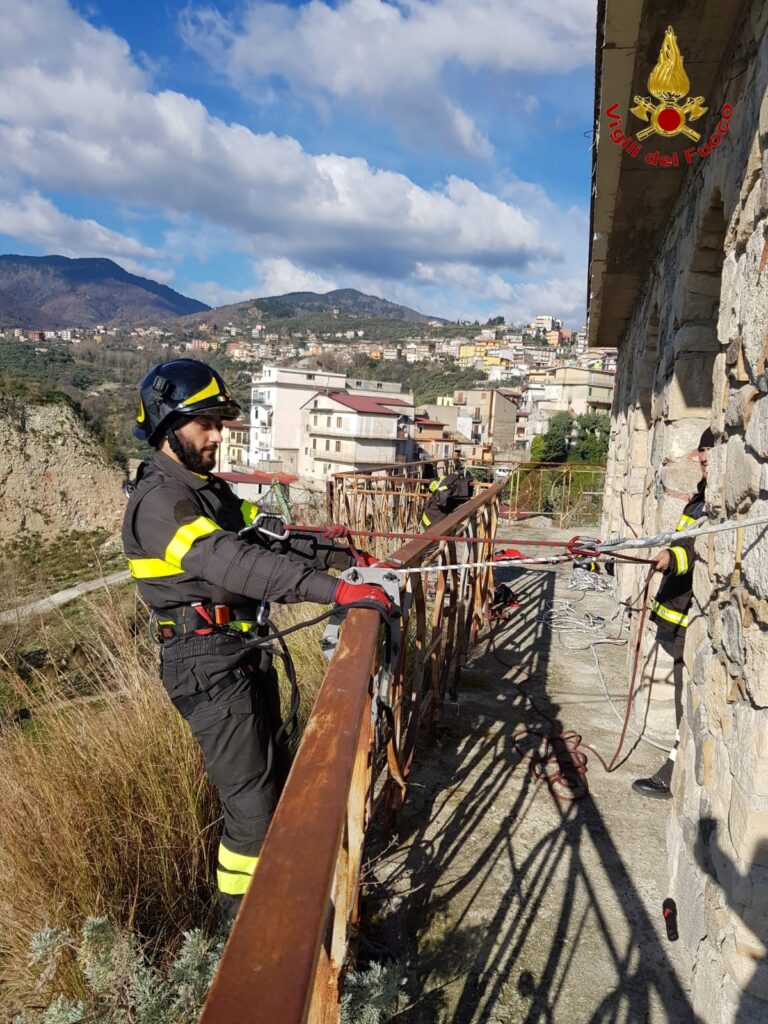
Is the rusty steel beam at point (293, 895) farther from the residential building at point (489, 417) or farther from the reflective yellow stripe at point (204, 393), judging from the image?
the residential building at point (489, 417)

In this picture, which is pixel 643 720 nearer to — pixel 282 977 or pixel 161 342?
pixel 282 977

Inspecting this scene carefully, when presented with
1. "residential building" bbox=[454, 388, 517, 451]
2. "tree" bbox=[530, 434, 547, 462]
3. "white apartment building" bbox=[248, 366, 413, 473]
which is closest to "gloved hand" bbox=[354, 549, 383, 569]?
"tree" bbox=[530, 434, 547, 462]

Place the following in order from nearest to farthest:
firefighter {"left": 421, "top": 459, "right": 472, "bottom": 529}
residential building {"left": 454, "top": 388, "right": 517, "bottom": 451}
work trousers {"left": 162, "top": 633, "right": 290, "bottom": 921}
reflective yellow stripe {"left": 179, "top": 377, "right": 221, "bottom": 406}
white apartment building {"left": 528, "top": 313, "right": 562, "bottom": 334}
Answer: work trousers {"left": 162, "top": 633, "right": 290, "bottom": 921} < reflective yellow stripe {"left": 179, "top": 377, "right": 221, "bottom": 406} < firefighter {"left": 421, "top": 459, "right": 472, "bottom": 529} < residential building {"left": 454, "top": 388, "right": 517, "bottom": 451} < white apartment building {"left": 528, "top": 313, "right": 562, "bottom": 334}

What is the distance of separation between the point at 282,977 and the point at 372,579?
1516mm

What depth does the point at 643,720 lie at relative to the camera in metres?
4.11

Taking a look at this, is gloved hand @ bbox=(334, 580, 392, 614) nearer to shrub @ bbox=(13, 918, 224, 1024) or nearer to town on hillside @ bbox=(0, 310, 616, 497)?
shrub @ bbox=(13, 918, 224, 1024)

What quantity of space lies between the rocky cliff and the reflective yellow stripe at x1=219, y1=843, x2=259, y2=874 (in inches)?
1392

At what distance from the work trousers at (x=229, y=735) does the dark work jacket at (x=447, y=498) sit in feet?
13.3

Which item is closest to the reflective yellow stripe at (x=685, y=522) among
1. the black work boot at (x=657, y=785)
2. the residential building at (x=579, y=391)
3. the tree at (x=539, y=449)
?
the black work boot at (x=657, y=785)

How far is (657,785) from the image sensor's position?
3291 millimetres

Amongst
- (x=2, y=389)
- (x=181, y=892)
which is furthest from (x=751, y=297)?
(x=2, y=389)

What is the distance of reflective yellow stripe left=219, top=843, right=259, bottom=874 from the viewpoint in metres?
2.28

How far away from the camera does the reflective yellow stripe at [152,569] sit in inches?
94.5

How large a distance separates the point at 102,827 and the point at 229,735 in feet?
1.72
